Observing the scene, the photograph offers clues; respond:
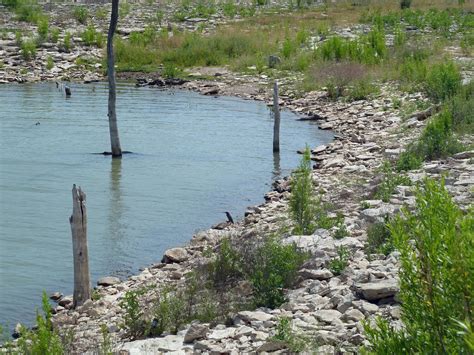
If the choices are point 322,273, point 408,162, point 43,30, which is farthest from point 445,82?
point 43,30

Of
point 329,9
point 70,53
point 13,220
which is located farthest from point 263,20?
point 13,220

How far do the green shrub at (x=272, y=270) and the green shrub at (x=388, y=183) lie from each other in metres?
2.81

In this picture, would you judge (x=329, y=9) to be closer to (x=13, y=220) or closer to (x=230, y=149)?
(x=230, y=149)

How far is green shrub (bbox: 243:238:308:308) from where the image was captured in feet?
29.0

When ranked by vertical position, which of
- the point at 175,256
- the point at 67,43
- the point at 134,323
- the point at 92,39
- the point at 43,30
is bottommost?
the point at 175,256

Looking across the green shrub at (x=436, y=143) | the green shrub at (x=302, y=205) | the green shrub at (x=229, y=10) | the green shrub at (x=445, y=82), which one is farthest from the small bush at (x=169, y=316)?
the green shrub at (x=229, y=10)

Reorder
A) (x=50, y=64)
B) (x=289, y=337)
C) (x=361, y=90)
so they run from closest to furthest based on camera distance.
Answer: (x=289, y=337) < (x=361, y=90) < (x=50, y=64)

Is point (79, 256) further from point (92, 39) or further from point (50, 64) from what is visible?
point (92, 39)

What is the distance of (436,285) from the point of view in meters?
4.30

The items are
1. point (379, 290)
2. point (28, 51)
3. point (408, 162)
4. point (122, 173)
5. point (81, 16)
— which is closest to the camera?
point (379, 290)

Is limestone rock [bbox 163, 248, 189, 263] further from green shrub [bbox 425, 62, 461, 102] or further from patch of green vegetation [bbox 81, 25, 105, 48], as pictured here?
patch of green vegetation [bbox 81, 25, 105, 48]

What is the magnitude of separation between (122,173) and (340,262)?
33.1 feet

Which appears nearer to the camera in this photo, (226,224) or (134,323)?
(134,323)

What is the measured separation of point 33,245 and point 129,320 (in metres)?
5.44
